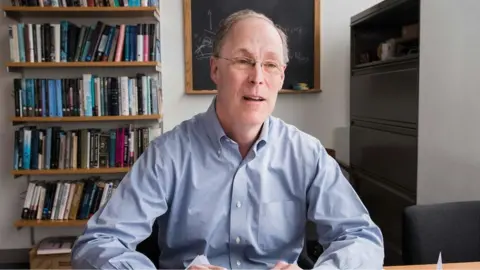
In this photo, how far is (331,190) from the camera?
1342 millimetres

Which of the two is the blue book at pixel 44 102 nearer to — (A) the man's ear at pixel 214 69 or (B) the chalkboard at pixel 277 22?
(B) the chalkboard at pixel 277 22

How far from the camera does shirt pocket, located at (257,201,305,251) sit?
1332 millimetres

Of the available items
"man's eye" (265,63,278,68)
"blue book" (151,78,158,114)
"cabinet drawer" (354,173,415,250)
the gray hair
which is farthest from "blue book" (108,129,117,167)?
"man's eye" (265,63,278,68)

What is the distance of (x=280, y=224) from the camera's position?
53.1 inches

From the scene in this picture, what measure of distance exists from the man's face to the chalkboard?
2.05m

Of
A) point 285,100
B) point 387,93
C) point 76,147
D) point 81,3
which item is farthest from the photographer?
point 285,100

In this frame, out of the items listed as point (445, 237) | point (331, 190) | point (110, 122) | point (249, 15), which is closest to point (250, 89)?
point (249, 15)

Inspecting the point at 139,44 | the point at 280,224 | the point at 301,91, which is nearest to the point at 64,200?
the point at 139,44

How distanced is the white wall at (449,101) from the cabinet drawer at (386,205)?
272 mm

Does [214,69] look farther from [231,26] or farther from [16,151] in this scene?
[16,151]

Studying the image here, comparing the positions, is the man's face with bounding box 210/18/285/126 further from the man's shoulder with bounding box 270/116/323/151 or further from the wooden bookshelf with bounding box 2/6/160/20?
the wooden bookshelf with bounding box 2/6/160/20

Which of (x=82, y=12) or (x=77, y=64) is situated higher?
(x=82, y=12)

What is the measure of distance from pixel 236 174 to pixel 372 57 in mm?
2349

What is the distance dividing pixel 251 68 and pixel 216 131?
222 mm
